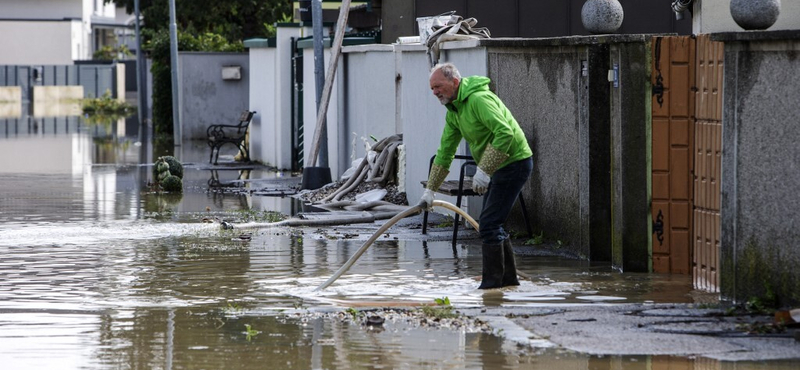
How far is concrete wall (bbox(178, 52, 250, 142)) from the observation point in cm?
3130

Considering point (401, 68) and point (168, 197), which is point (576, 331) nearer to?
point (401, 68)

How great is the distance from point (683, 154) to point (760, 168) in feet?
6.81

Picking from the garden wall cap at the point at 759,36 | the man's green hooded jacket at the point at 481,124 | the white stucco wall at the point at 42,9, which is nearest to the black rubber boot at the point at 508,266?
the man's green hooded jacket at the point at 481,124

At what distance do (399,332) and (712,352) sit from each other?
184 cm

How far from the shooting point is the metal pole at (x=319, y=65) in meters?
18.5

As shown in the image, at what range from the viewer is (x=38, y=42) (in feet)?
255

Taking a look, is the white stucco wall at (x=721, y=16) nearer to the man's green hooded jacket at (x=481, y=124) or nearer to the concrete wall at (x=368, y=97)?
the man's green hooded jacket at (x=481, y=124)

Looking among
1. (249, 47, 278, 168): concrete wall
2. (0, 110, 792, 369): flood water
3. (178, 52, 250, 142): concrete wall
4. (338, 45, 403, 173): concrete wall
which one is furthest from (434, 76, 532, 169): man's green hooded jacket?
(178, 52, 250, 142): concrete wall

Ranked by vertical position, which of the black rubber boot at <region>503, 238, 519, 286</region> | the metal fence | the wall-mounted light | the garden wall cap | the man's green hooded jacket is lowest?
the black rubber boot at <region>503, 238, 519, 286</region>

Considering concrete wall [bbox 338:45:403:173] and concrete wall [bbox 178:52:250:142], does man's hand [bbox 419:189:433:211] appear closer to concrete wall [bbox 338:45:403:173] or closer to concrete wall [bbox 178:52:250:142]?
concrete wall [bbox 338:45:403:173]

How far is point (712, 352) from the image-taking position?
24.7 feet

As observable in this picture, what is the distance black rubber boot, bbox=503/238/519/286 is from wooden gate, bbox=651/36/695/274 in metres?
1.48

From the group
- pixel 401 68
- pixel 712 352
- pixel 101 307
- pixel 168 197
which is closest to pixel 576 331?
pixel 712 352

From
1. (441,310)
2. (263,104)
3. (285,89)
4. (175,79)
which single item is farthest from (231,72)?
(441,310)
